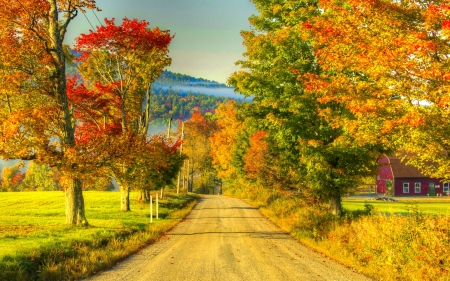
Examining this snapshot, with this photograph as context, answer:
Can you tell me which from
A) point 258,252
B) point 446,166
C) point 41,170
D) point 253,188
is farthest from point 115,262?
point 41,170

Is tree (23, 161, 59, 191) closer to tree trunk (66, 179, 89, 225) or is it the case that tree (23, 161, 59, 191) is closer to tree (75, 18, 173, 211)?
tree (75, 18, 173, 211)

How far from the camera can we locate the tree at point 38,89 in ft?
41.8

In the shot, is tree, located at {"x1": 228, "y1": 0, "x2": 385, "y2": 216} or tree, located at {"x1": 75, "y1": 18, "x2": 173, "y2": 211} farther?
tree, located at {"x1": 75, "y1": 18, "x2": 173, "y2": 211}

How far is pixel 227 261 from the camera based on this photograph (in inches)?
405

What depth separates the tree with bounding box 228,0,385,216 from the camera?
49.4ft

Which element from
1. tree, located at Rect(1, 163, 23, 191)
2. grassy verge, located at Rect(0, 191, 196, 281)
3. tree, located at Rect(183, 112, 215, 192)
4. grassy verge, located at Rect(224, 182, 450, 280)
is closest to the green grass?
grassy verge, located at Rect(224, 182, 450, 280)

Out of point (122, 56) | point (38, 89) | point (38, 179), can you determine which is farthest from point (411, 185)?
point (38, 179)

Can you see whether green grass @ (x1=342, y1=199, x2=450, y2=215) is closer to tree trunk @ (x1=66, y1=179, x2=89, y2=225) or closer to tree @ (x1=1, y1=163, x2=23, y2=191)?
tree trunk @ (x1=66, y1=179, x2=89, y2=225)

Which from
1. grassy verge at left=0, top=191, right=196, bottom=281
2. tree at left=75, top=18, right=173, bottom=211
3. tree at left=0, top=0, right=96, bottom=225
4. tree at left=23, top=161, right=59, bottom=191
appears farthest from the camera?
tree at left=23, top=161, right=59, bottom=191

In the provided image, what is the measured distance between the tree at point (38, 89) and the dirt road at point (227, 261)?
4857mm

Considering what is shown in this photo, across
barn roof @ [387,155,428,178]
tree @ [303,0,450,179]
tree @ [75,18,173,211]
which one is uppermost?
tree @ [75,18,173,211]

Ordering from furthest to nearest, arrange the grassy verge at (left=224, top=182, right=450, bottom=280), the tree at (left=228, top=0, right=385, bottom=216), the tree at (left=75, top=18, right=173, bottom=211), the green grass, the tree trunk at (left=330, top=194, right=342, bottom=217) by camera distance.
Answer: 1. the tree at (left=75, top=18, right=173, bottom=211)
2. the tree trunk at (left=330, top=194, right=342, bottom=217)
3. the green grass
4. the tree at (left=228, top=0, right=385, bottom=216)
5. the grassy verge at (left=224, top=182, right=450, bottom=280)

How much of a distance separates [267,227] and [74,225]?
940 centimetres

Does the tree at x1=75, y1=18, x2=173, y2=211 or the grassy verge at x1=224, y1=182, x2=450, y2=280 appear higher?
the tree at x1=75, y1=18, x2=173, y2=211
